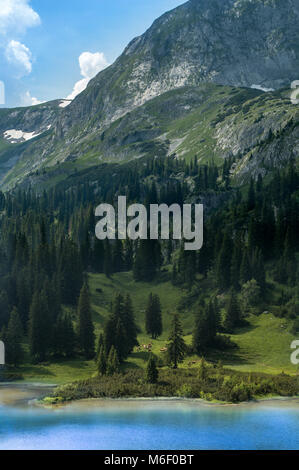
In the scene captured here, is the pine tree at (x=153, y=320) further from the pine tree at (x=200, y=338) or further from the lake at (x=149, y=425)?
the lake at (x=149, y=425)

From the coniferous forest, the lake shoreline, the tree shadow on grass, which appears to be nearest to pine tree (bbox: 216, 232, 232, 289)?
the coniferous forest

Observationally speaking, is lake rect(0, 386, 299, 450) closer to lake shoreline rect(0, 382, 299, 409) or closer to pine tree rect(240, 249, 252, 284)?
lake shoreline rect(0, 382, 299, 409)

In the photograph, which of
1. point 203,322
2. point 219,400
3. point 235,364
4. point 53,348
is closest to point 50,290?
point 53,348

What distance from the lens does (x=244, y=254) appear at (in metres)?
166

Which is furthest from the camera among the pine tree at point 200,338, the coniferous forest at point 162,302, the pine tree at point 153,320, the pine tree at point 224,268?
the pine tree at point 224,268

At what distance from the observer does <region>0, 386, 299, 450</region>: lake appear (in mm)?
63062

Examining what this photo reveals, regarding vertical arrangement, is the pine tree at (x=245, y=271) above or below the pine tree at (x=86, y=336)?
above

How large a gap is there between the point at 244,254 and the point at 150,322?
138ft

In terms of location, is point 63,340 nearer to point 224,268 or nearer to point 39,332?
point 39,332

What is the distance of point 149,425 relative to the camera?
2800 inches

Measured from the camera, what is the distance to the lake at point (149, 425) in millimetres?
63062

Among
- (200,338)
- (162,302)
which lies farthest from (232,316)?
(162,302)

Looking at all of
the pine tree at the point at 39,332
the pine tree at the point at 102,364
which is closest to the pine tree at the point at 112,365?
the pine tree at the point at 102,364
